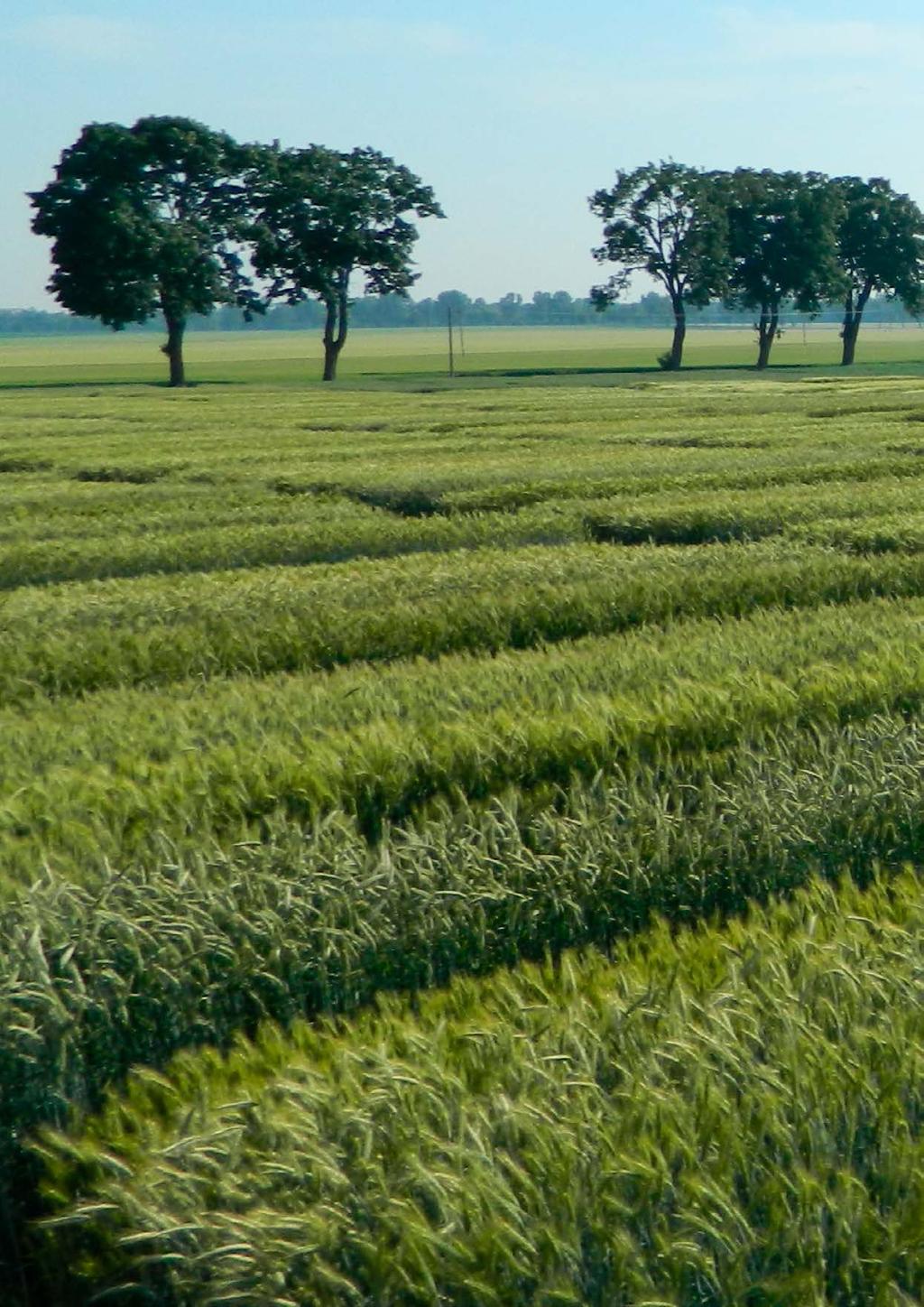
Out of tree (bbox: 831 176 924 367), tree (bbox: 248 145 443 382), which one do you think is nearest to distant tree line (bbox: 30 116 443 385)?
tree (bbox: 248 145 443 382)

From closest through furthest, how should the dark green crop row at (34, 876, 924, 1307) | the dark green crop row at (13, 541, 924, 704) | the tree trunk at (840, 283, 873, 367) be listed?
the dark green crop row at (34, 876, 924, 1307), the dark green crop row at (13, 541, 924, 704), the tree trunk at (840, 283, 873, 367)

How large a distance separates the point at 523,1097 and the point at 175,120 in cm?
7239

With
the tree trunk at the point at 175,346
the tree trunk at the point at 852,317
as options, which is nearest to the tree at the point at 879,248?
the tree trunk at the point at 852,317

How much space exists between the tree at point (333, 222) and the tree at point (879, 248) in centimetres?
3079

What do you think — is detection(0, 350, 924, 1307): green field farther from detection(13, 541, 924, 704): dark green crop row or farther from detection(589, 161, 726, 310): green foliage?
detection(589, 161, 726, 310): green foliage

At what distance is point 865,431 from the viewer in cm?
2720

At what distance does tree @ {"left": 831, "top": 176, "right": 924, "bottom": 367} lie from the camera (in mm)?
95188

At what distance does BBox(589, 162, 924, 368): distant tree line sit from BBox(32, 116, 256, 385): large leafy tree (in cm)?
2166

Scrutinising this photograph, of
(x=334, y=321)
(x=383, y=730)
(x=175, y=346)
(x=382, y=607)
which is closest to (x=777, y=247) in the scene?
(x=334, y=321)

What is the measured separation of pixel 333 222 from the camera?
75.5 metres

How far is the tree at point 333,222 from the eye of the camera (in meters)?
75.3

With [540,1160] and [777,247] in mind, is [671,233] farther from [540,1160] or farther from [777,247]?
[540,1160]

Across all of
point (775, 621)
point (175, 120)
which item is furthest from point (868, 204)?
point (775, 621)

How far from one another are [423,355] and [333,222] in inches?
2408
